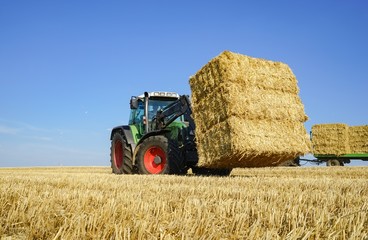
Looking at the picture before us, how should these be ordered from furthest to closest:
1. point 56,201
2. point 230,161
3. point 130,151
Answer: point 130,151 < point 230,161 < point 56,201

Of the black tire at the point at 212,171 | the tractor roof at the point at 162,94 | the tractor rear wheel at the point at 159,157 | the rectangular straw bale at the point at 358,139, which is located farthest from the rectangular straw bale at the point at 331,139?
the tractor rear wheel at the point at 159,157

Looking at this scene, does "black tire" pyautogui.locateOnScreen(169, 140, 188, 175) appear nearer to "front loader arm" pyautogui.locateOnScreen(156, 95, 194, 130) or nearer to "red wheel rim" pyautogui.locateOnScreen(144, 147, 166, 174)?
"red wheel rim" pyautogui.locateOnScreen(144, 147, 166, 174)

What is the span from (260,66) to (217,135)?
191cm

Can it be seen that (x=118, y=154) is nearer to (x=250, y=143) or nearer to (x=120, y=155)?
(x=120, y=155)

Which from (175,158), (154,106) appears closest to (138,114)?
(154,106)

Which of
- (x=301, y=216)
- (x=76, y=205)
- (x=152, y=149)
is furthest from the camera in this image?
(x=152, y=149)

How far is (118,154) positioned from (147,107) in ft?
8.00

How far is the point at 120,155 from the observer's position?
39.3 ft

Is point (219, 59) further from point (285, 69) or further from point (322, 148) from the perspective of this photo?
point (322, 148)

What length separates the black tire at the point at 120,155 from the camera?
10.7 m

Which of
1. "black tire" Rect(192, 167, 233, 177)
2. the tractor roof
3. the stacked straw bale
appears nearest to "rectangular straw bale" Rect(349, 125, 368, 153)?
"black tire" Rect(192, 167, 233, 177)

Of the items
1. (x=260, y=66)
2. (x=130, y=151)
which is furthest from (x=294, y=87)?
(x=130, y=151)

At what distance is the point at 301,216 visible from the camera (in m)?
2.80

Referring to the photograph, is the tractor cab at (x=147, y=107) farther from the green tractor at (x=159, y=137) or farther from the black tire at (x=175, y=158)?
the black tire at (x=175, y=158)
